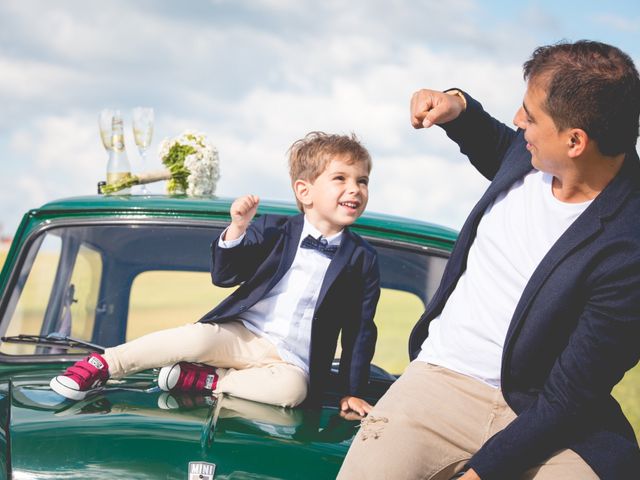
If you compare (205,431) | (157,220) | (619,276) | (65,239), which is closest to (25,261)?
(65,239)

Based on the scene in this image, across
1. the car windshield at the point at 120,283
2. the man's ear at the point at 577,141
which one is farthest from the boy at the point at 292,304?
the man's ear at the point at 577,141

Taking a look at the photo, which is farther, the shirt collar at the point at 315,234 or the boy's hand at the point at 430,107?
the shirt collar at the point at 315,234

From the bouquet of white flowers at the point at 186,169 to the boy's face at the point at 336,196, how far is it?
1193mm

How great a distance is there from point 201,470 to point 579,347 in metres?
1.14

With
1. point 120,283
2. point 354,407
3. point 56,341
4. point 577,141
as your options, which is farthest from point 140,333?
point 577,141

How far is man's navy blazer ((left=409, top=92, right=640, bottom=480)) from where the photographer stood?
2.91 meters

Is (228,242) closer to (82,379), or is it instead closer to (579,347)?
(82,379)

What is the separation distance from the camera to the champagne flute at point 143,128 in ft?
18.6

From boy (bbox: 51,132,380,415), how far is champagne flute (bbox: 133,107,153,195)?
1659 millimetres

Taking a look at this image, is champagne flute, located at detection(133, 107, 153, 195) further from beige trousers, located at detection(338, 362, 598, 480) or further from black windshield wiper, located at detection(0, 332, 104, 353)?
beige trousers, located at detection(338, 362, 598, 480)

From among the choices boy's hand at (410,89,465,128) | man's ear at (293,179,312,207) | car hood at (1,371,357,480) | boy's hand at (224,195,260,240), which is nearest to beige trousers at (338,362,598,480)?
car hood at (1,371,357,480)

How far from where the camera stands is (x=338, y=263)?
159 inches

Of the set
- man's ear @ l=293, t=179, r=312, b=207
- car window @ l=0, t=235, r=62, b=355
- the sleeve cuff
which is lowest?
car window @ l=0, t=235, r=62, b=355

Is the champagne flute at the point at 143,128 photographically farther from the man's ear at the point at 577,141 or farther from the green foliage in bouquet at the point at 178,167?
the man's ear at the point at 577,141
